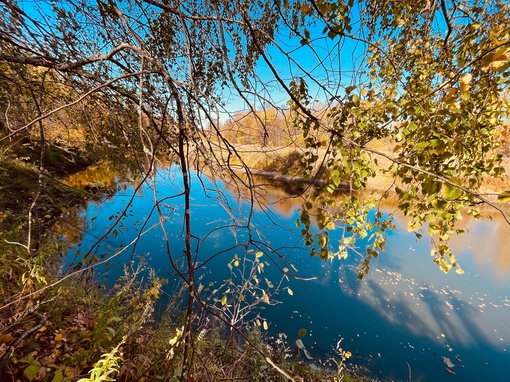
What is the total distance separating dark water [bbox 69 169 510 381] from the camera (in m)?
4.21

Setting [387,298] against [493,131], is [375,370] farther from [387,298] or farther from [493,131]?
[493,131]

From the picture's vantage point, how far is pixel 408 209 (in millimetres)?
1355

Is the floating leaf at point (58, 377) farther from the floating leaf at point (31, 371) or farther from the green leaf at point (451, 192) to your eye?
the green leaf at point (451, 192)

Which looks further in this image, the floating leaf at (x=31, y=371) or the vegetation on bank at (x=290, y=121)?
the floating leaf at (x=31, y=371)

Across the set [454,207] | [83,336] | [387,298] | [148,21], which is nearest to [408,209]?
[454,207]

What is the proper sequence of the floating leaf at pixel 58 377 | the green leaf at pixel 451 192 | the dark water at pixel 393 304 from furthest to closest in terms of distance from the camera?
1. the dark water at pixel 393 304
2. the floating leaf at pixel 58 377
3. the green leaf at pixel 451 192

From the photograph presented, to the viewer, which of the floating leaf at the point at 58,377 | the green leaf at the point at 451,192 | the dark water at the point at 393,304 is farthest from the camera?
the dark water at the point at 393,304

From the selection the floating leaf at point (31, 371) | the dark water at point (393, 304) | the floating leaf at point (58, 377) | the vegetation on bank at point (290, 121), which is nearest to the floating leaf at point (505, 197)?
the vegetation on bank at point (290, 121)

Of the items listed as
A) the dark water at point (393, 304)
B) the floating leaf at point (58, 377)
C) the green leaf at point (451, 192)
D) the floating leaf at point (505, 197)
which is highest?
the green leaf at point (451, 192)

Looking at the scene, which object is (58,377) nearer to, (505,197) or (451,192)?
(451,192)

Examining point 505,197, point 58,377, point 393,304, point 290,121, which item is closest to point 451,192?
point 505,197

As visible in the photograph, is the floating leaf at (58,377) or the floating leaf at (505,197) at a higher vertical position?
the floating leaf at (505,197)

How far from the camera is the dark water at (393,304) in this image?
13.8ft

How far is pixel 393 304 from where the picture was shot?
5.32m
